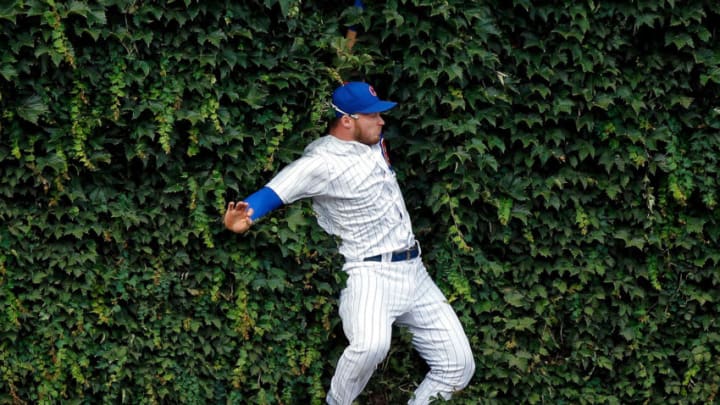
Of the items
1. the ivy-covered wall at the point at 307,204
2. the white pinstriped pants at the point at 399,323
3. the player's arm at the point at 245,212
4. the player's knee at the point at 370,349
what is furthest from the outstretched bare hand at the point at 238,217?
the player's knee at the point at 370,349

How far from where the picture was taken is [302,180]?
5031 millimetres

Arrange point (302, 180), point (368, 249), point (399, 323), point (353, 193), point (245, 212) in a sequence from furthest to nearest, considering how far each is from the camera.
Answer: point (399, 323)
point (368, 249)
point (353, 193)
point (302, 180)
point (245, 212)

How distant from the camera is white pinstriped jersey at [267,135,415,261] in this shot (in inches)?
200

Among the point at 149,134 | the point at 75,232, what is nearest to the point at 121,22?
the point at 149,134

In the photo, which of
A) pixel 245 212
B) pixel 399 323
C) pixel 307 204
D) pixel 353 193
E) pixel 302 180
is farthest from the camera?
pixel 399 323

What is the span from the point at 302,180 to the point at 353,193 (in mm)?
326

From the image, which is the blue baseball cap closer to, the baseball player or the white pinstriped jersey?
the baseball player

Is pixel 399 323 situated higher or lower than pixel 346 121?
lower

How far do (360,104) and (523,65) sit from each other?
122 centimetres

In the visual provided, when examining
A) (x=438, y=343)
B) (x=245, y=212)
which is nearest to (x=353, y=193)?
(x=245, y=212)

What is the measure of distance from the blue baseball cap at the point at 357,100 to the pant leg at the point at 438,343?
1008 millimetres

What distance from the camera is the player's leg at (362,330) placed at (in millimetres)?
5062

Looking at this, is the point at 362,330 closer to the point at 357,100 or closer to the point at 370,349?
the point at 370,349

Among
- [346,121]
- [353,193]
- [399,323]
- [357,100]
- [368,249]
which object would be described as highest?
[357,100]
